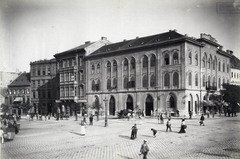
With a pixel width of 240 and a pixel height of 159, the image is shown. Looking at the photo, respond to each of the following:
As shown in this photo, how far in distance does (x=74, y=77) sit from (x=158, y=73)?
823 inches

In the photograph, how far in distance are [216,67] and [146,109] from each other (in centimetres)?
1694

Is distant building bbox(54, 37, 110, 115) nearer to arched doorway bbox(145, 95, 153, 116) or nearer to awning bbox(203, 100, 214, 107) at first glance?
arched doorway bbox(145, 95, 153, 116)

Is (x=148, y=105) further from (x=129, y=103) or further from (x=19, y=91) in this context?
(x=19, y=91)

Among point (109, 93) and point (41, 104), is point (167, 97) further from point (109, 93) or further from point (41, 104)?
point (41, 104)

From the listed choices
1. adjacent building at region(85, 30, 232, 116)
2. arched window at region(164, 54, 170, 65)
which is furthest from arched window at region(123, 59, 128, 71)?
arched window at region(164, 54, 170, 65)

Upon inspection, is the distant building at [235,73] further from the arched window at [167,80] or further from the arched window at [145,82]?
the arched window at [145,82]

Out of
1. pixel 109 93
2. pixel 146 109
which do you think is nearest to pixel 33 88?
pixel 109 93

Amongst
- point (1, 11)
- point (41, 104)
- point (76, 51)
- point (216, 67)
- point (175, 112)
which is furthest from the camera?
point (41, 104)

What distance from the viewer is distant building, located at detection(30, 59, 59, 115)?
202 ft

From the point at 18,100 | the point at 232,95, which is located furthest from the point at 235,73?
the point at 18,100

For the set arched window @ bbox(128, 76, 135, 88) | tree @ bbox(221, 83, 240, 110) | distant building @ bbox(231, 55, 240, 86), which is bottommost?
tree @ bbox(221, 83, 240, 110)

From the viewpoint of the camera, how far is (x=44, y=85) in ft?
205

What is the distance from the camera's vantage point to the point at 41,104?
62062 millimetres

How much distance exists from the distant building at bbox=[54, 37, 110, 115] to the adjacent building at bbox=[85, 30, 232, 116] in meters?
1.44
